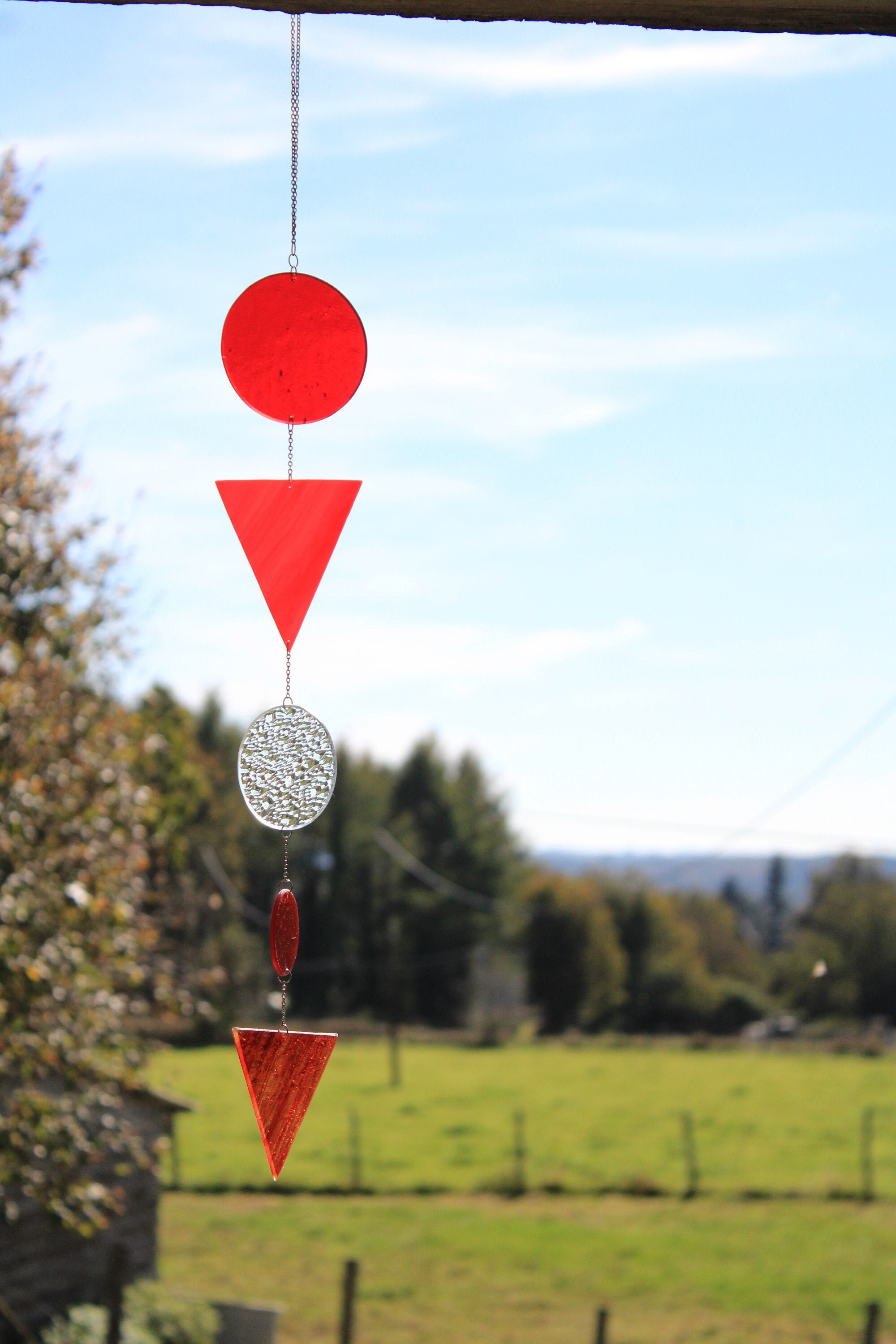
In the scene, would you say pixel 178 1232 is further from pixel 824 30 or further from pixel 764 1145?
pixel 824 30

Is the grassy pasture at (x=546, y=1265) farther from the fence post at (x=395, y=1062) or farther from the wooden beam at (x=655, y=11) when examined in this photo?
the wooden beam at (x=655, y=11)

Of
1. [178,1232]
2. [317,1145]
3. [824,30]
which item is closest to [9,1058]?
[824,30]

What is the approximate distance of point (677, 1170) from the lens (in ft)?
82.3

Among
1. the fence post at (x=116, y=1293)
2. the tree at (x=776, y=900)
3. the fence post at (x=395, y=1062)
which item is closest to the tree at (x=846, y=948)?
the fence post at (x=395, y=1062)

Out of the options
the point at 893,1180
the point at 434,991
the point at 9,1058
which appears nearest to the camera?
the point at 9,1058

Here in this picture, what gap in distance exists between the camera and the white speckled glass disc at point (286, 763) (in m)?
1.75

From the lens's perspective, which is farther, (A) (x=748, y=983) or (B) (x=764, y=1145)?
(A) (x=748, y=983)

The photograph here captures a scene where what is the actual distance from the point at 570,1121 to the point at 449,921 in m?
15.3

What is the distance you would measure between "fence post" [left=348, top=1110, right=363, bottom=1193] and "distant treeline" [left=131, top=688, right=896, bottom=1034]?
780cm

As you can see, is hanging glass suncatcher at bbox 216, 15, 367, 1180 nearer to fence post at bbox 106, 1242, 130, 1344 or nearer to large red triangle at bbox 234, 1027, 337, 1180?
large red triangle at bbox 234, 1027, 337, 1180

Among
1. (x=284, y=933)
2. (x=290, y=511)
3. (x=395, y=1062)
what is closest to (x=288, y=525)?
(x=290, y=511)

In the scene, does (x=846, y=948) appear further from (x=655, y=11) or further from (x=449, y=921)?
A: (x=449, y=921)

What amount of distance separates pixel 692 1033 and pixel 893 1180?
1522cm

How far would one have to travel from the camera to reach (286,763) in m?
1.77
